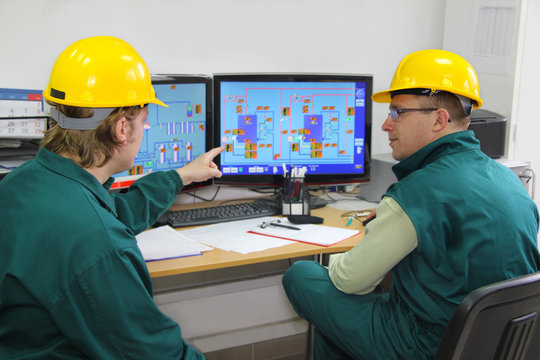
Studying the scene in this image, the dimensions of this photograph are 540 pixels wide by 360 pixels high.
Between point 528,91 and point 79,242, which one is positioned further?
point 528,91

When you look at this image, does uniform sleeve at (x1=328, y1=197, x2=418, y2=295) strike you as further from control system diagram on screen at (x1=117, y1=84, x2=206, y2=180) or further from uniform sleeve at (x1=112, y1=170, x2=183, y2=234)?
control system diagram on screen at (x1=117, y1=84, x2=206, y2=180)

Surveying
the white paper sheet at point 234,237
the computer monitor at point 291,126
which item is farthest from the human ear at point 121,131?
the computer monitor at point 291,126

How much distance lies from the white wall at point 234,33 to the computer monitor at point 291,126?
9.2 inches

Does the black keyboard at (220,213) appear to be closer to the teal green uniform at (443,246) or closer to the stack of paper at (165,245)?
the stack of paper at (165,245)

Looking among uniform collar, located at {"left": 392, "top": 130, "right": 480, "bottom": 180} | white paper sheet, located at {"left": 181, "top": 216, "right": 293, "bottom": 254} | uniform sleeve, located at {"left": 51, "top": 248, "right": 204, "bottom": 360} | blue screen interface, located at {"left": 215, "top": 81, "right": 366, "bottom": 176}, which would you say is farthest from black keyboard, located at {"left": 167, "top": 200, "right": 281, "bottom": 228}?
uniform sleeve, located at {"left": 51, "top": 248, "right": 204, "bottom": 360}

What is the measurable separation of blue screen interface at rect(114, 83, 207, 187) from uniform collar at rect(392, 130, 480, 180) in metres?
1.01

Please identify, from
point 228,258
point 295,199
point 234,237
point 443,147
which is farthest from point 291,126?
point 443,147

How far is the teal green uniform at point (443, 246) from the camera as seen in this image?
146 cm

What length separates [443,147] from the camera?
5.28 ft

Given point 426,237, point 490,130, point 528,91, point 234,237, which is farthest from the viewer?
point 528,91

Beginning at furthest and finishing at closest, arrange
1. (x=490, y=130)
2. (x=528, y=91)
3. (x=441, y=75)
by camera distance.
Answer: (x=528, y=91)
(x=490, y=130)
(x=441, y=75)

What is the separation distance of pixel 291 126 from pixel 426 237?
3.60 feet

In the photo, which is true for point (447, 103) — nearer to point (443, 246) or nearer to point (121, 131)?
point (443, 246)

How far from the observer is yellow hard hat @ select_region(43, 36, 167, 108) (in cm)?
128
